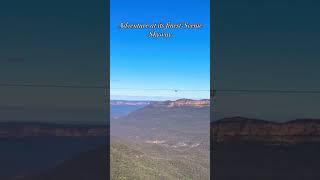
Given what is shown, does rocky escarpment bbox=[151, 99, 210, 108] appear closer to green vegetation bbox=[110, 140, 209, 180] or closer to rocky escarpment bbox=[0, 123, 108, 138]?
green vegetation bbox=[110, 140, 209, 180]

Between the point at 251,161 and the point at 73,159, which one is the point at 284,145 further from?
the point at 73,159

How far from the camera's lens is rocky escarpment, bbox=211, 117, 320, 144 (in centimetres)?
745

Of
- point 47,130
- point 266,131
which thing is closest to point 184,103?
point 266,131

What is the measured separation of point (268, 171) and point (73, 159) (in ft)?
8.36

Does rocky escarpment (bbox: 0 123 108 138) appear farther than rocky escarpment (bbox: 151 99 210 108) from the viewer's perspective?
No

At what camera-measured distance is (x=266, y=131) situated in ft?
25.0

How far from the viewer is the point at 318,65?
749 centimetres

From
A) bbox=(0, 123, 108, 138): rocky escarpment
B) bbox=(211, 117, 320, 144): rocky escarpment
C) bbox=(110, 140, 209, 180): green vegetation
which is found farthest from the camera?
bbox=(110, 140, 209, 180): green vegetation

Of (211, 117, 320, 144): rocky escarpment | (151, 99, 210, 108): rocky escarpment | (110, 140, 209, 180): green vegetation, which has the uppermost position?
(151, 99, 210, 108): rocky escarpment

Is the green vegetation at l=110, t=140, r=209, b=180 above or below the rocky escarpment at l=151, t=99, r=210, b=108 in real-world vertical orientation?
below

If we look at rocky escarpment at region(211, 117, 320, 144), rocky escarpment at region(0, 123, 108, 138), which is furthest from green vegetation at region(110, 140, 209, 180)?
rocky escarpment at region(211, 117, 320, 144)

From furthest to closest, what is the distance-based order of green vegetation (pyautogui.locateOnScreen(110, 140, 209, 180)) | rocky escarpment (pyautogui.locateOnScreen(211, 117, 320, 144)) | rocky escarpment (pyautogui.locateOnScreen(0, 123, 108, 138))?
green vegetation (pyautogui.locateOnScreen(110, 140, 209, 180))
rocky escarpment (pyautogui.locateOnScreen(211, 117, 320, 144))
rocky escarpment (pyautogui.locateOnScreen(0, 123, 108, 138))

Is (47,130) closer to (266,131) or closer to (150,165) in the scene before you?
(150,165)

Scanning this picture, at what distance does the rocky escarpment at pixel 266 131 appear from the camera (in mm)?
7453
